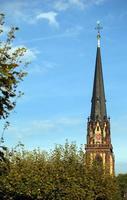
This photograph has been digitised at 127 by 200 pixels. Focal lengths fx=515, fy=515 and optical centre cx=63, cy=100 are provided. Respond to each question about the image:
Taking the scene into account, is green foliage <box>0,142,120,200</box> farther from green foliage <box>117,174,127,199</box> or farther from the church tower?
green foliage <box>117,174,127,199</box>

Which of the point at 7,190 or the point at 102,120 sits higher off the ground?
the point at 102,120

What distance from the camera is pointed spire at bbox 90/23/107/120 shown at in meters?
146

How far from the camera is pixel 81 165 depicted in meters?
67.9

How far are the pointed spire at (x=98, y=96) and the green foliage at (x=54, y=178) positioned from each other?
76361mm

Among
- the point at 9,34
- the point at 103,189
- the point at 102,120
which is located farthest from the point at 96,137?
the point at 9,34

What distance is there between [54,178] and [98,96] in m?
87.4

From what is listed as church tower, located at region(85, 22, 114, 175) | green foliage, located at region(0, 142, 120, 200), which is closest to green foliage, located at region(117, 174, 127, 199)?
church tower, located at region(85, 22, 114, 175)

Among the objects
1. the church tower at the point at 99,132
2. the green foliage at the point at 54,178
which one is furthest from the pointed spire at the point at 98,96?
the green foliage at the point at 54,178

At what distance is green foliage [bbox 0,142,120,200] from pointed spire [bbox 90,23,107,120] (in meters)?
76.4

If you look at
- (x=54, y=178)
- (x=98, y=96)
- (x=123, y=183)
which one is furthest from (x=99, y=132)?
(x=54, y=178)

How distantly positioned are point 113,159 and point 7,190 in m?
91.9

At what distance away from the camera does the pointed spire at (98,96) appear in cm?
14612

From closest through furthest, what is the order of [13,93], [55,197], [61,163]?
[13,93] → [55,197] → [61,163]

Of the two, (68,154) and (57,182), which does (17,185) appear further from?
(68,154)
